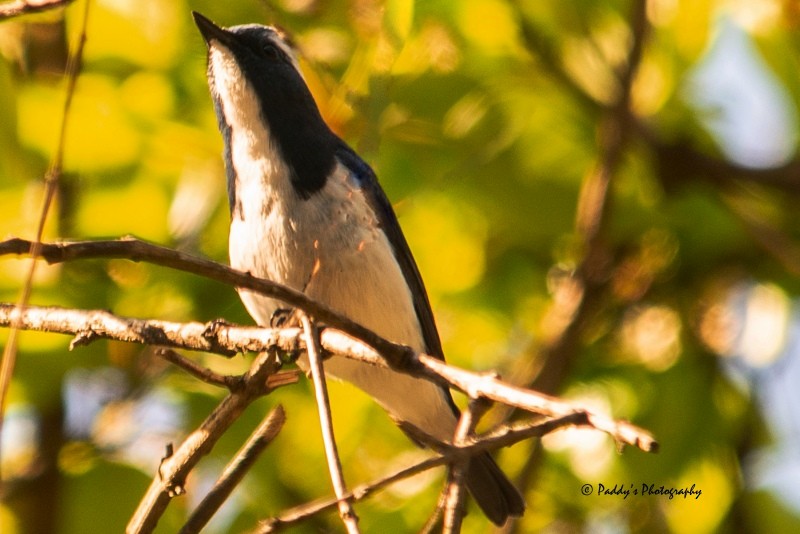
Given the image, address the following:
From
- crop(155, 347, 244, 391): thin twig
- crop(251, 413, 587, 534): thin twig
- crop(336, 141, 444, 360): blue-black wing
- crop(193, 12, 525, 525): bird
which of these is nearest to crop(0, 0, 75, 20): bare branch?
crop(155, 347, 244, 391): thin twig

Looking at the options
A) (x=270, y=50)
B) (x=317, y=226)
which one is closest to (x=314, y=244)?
(x=317, y=226)

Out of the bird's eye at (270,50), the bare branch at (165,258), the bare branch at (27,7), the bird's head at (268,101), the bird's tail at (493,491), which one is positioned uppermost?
the bird's eye at (270,50)

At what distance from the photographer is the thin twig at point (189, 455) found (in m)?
2.25

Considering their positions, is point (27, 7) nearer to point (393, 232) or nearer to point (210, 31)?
point (210, 31)

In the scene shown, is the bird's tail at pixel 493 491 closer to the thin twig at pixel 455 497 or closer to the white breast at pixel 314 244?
the white breast at pixel 314 244

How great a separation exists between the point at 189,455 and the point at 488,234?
7.07 ft

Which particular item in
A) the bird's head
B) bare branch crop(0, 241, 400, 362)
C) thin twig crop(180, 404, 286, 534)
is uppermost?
the bird's head

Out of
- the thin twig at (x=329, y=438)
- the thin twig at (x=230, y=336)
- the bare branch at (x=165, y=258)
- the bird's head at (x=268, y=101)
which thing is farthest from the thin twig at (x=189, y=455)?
the bird's head at (x=268, y=101)

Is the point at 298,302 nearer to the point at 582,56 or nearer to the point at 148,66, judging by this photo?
the point at 148,66

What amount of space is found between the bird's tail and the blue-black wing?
45 centimetres

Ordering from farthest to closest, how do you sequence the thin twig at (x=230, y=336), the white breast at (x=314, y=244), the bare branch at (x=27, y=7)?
the white breast at (x=314, y=244) < the bare branch at (x=27, y=7) < the thin twig at (x=230, y=336)

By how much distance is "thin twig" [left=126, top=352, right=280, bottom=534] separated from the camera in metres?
2.25

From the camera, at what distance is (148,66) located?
3930mm

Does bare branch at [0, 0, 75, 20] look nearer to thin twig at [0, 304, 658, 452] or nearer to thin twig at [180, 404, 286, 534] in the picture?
thin twig at [0, 304, 658, 452]
